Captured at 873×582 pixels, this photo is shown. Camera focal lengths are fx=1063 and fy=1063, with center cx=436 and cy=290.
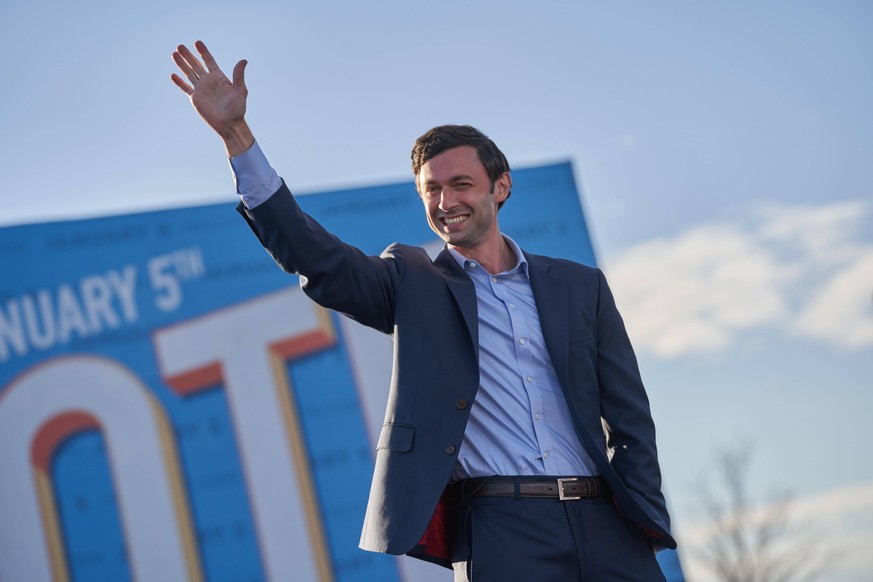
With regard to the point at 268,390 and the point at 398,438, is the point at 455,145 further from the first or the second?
the point at 268,390

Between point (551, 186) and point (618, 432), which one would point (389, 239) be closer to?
point (551, 186)

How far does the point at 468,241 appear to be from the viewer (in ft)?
7.63

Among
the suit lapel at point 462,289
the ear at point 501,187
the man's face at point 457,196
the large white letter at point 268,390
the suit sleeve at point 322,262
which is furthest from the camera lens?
the large white letter at point 268,390

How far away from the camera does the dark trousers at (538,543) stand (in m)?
2.03

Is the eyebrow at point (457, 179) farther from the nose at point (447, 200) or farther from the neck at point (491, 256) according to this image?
the neck at point (491, 256)

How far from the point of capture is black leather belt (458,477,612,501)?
208 centimetres

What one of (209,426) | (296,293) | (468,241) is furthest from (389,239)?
(468,241)

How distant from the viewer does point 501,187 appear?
95.8 inches

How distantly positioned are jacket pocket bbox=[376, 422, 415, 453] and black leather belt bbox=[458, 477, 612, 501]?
0.16 metres

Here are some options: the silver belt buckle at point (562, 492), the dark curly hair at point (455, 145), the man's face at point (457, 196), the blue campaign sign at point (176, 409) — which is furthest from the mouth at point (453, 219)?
the blue campaign sign at point (176, 409)

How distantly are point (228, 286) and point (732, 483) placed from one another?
36.8 feet

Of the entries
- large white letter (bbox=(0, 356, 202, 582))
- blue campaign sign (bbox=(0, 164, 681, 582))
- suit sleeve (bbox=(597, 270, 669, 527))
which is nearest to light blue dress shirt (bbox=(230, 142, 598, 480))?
suit sleeve (bbox=(597, 270, 669, 527))

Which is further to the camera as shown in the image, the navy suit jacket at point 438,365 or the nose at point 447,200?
the nose at point 447,200

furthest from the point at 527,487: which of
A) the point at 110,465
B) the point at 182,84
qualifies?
the point at 110,465
